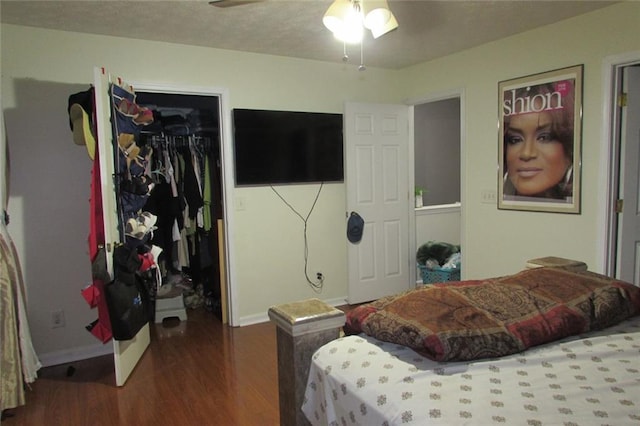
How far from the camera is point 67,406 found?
2539 mm

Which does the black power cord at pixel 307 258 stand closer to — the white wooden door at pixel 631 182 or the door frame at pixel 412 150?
the door frame at pixel 412 150

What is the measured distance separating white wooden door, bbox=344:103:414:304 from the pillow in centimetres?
258

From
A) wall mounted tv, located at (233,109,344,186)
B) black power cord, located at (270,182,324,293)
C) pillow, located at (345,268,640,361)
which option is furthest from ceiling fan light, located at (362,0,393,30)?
black power cord, located at (270,182,324,293)

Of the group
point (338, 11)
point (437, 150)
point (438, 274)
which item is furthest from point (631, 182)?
point (437, 150)

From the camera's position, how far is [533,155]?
336 cm

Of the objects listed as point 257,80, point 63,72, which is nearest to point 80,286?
point 63,72

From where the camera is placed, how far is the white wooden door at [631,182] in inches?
113

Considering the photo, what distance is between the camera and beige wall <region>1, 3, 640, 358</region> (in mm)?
2963

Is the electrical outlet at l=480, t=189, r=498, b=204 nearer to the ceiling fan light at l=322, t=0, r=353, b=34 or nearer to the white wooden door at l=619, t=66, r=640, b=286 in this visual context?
the white wooden door at l=619, t=66, r=640, b=286

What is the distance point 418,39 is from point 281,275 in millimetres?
2364

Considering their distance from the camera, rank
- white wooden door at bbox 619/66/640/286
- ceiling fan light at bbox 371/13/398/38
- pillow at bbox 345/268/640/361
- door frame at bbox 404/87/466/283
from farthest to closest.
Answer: door frame at bbox 404/87/466/283 → white wooden door at bbox 619/66/640/286 → ceiling fan light at bbox 371/13/398/38 → pillow at bbox 345/268/640/361

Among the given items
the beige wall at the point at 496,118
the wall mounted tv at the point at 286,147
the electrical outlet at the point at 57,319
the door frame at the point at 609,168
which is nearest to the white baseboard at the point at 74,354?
the electrical outlet at the point at 57,319

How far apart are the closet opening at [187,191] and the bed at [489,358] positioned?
2.66m

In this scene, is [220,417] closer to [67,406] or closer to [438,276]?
[67,406]
